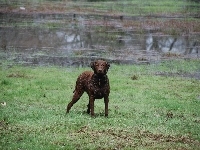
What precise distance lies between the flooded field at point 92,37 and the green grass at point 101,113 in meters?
6.65

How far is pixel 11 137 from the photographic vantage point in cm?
1355

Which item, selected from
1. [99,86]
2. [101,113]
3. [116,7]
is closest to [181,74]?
[101,113]

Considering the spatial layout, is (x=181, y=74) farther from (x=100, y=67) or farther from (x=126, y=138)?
(x=126, y=138)

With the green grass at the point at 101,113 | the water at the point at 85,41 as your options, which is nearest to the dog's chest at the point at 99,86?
the green grass at the point at 101,113

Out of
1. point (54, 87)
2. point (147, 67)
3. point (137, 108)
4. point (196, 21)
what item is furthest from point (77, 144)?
point (196, 21)

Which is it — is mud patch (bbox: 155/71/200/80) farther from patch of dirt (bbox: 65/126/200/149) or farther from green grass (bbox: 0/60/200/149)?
patch of dirt (bbox: 65/126/200/149)

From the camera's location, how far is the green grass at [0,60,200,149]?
1337 cm

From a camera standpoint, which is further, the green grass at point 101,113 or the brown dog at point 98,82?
the brown dog at point 98,82

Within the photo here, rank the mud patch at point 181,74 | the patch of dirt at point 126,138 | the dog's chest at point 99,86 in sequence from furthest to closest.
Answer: the mud patch at point 181,74 → the dog's chest at point 99,86 → the patch of dirt at point 126,138

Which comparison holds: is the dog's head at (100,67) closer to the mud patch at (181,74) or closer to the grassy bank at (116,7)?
the mud patch at (181,74)

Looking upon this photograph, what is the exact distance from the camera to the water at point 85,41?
118ft

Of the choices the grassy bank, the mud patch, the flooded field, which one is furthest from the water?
the grassy bank

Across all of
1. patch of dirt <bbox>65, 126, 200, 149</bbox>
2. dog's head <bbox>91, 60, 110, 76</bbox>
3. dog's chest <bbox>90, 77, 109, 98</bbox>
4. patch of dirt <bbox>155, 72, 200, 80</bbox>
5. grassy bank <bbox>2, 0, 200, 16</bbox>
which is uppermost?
grassy bank <bbox>2, 0, 200, 16</bbox>

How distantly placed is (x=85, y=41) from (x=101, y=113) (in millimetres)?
27166
